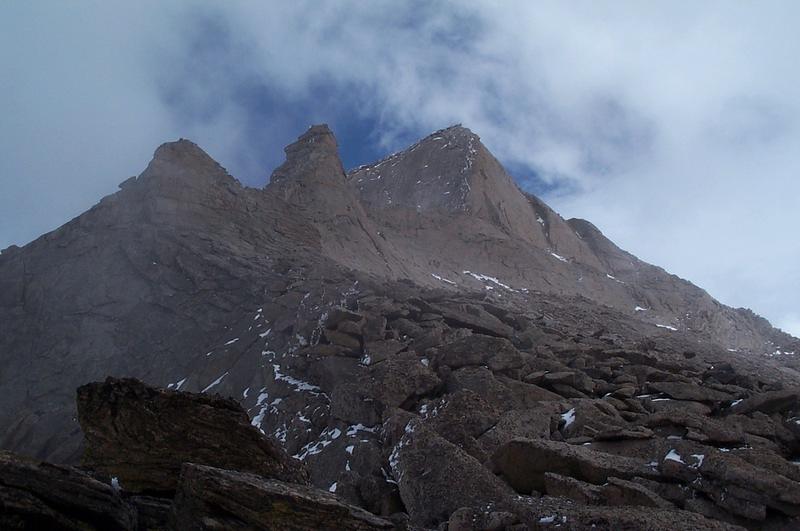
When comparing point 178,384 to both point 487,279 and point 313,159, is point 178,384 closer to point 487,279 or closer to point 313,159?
point 313,159

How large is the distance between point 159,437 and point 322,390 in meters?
7.79

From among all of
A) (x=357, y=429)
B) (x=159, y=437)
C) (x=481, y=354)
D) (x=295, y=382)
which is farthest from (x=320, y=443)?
(x=159, y=437)

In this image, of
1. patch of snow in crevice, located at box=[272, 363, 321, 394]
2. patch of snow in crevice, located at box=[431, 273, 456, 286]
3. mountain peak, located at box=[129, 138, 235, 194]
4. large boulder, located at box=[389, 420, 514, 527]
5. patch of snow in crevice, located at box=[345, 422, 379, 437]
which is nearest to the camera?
large boulder, located at box=[389, 420, 514, 527]

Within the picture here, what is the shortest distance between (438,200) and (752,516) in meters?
41.1

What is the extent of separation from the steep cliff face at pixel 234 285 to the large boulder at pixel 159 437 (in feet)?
17.9

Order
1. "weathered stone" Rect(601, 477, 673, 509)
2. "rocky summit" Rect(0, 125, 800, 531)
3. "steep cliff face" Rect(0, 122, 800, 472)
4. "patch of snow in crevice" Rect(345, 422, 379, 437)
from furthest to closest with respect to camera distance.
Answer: "steep cliff face" Rect(0, 122, 800, 472) < "patch of snow in crevice" Rect(345, 422, 379, 437) < "weathered stone" Rect(601, 477, 673, 509) < "rocky summit" Rect(0, 125, 800, 531)

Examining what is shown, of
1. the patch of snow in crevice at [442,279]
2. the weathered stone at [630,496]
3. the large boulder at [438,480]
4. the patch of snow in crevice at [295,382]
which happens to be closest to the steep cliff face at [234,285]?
the patch of snow in crevice at [295,382]

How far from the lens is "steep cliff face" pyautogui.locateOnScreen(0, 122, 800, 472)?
17594 mm

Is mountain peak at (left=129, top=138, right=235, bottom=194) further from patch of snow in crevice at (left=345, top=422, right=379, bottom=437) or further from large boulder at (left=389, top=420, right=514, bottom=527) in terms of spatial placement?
large boulder at (left=389, top=420, right=514, bottom=527)

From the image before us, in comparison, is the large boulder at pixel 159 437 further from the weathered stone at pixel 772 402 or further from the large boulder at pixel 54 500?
the weathered stone at pixel 772 402

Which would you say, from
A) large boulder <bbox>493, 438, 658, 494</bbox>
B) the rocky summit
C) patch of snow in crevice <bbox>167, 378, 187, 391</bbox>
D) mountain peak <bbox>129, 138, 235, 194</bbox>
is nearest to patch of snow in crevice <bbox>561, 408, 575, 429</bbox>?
the rocky summit

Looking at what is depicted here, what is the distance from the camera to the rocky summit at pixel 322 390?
24.2 ft

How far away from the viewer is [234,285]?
2248 cm

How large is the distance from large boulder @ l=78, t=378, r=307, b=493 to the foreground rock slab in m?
0.86
